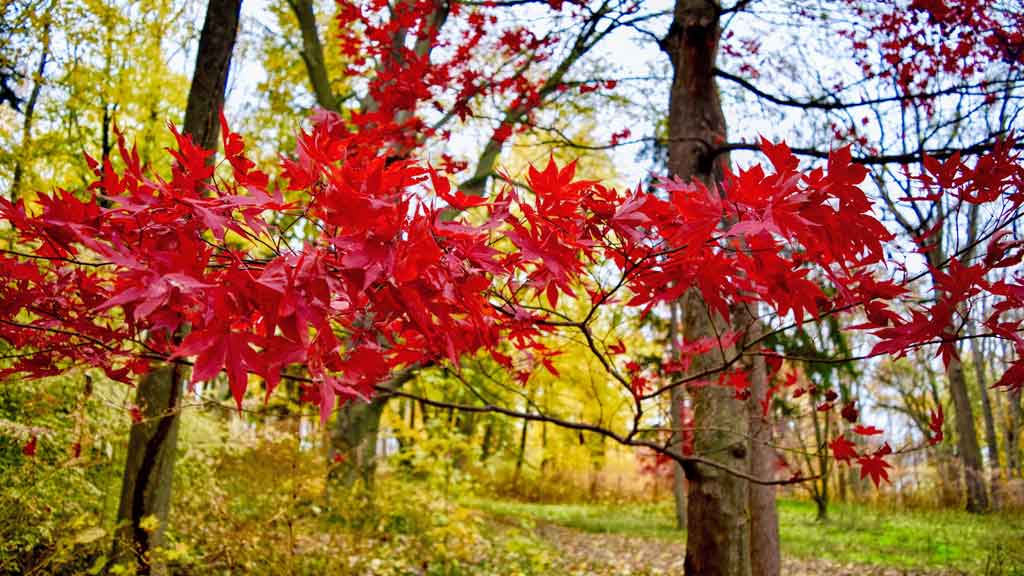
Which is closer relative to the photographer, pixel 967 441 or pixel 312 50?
pixel 312 50

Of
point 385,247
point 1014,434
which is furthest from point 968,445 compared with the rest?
point 385,247

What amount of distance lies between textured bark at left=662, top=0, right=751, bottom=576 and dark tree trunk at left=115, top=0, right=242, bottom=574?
7.56 feet

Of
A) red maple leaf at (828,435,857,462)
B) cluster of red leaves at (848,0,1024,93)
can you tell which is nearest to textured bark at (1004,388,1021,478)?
cluster of red leaves at (848,0,1024,93)

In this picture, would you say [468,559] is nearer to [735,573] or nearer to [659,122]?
[735,573]

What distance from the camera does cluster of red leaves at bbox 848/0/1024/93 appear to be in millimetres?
3244

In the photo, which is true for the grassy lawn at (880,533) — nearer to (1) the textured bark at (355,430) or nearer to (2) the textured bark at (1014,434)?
(1) the textured bark at (355,430)

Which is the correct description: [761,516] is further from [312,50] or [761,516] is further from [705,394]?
[312,50]

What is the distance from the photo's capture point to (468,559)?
19.3ft

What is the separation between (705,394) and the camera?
9.78 feet

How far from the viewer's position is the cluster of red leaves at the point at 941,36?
10.6 ft

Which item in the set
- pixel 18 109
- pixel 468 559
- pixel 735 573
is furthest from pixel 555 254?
pixel 18 109

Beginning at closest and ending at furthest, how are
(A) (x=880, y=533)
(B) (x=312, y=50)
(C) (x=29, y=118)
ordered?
1. (C) (x=29, y=118)
2. (B) (x=312, y=50)
3. (A) (x=880, y=533)

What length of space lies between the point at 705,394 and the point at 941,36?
261 cm

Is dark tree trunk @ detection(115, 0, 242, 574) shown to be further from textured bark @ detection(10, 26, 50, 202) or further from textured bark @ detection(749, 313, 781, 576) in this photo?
textured bark @ detection(749, 313, 781, 576)
